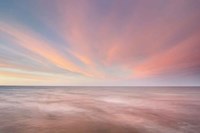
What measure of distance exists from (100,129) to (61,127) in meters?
3.43

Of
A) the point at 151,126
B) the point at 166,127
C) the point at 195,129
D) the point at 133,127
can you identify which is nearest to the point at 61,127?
the point at 133,127

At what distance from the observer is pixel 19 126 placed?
15516 mm

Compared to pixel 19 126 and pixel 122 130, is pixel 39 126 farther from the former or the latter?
pixel 122 130

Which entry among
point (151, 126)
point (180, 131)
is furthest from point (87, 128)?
point (180, 131)

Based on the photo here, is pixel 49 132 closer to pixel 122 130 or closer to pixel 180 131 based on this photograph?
pixel 122 130

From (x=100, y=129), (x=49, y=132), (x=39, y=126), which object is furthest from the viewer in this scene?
(x=39, y=126)

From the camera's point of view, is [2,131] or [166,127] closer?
[2,131]

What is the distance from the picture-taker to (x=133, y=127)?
15.2 metres

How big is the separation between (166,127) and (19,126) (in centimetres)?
1326

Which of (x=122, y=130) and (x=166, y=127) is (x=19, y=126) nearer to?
(x=122, y=130)

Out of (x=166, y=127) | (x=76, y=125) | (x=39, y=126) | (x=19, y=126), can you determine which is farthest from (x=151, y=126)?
(x=19, y=126)

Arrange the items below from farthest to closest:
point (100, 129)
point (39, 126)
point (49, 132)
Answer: point (39, 126) → point (100, 129) → point (49, 132)

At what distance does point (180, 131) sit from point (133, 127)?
3819mm

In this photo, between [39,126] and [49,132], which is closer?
[49,132]
